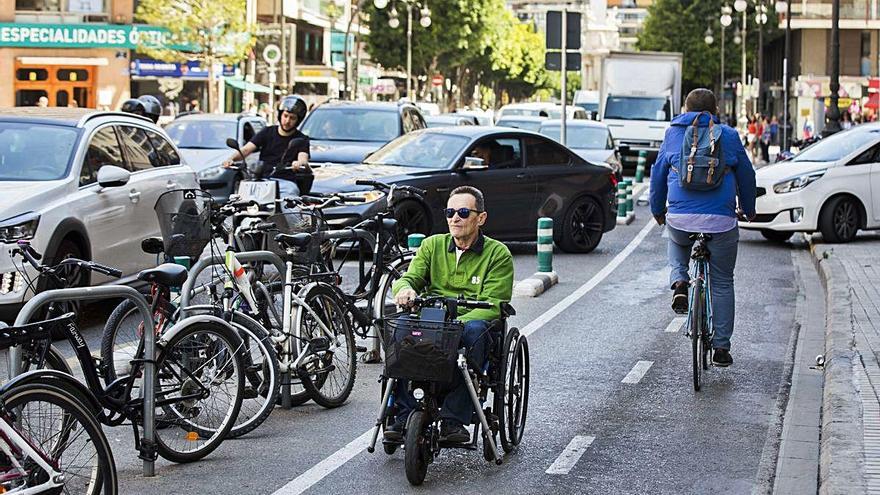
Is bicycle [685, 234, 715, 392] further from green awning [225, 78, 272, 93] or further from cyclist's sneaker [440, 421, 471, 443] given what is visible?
Result: green awning [225, 78, 272, 93]

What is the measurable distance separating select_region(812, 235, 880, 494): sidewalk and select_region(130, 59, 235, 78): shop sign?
154ft

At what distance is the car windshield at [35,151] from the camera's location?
12.1 m

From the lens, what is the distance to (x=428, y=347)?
23.3ft

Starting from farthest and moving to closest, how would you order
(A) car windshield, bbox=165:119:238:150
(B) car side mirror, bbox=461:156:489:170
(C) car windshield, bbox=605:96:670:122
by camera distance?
(C) car windshield, bbox=605:96:670:122 → (A) car windshield, bbox=165:119:238:150 → (B) car side mirror, bbox=461:156:489:170

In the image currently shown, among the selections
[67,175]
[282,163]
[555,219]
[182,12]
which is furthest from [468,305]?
[182,12]

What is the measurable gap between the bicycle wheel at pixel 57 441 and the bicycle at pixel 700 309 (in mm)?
4829

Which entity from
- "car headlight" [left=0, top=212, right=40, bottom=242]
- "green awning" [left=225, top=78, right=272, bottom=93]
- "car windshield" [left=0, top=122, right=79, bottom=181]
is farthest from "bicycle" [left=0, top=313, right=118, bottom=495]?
"green awning" [left=225, top=78, right=272, bottom=93]

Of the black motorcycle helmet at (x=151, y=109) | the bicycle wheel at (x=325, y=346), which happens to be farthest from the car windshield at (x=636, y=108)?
the bicycle wheel at (x=325, y=346)

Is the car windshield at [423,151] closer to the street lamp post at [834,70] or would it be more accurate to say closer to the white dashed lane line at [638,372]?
the white dashed lane line at [638,372]

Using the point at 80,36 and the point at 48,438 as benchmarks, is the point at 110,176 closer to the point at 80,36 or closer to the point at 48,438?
the point at 48,438

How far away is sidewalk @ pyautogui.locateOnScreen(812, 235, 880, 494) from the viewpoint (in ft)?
24.0

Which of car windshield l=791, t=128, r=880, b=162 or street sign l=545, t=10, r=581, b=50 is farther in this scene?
street sign l=545, t=10, r=581, b=50

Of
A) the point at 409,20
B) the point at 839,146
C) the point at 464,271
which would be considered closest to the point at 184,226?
the point at 464,271

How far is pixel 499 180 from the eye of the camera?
19078mm
